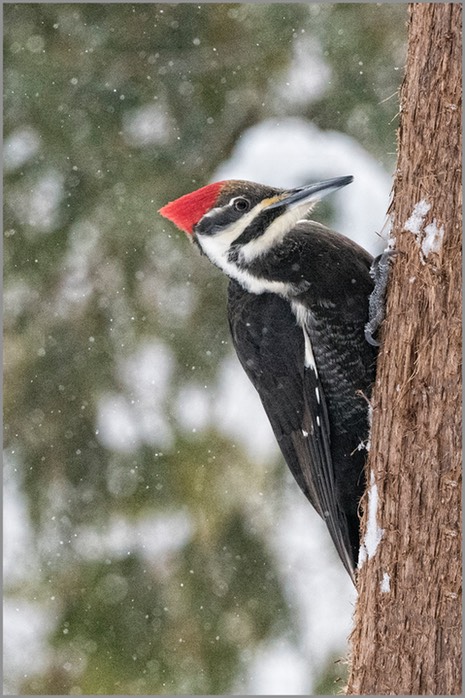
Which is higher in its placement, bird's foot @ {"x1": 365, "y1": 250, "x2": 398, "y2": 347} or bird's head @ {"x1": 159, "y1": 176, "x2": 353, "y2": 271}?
bird's head @ {"x1": 159, "y1": 176, "x2": 353, "y2": 271}

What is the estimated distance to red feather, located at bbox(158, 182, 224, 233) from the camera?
2.99 meters

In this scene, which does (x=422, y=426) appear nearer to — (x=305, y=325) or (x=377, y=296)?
(x=377, y=296)

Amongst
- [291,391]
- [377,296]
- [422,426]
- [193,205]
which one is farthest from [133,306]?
[422,426]

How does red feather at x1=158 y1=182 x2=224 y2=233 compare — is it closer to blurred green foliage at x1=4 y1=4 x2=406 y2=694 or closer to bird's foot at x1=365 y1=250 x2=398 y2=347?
bird's foot at x1=365 y1=250 x2=398 y2=347

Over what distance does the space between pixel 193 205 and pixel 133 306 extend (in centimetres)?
119

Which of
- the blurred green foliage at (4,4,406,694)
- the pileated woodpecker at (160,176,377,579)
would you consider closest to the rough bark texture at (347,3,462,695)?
the pileated woodpecker at (160,176,377,579)

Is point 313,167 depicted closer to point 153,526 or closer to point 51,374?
point 51,374

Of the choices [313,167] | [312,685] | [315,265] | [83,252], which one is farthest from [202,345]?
[312,685]

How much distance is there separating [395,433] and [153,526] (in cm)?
204

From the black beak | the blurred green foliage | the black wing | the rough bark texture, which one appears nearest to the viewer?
the rough bark texture

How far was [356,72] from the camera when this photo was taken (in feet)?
13.0

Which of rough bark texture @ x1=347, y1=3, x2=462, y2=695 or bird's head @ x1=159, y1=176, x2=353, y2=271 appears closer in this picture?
rough bark texture @ x1=347, y1=3, x2=462, y2=695

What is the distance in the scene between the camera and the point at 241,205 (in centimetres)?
298

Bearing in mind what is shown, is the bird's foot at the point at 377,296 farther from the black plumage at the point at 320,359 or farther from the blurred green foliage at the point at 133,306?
the blurred green foliage at the point at 133,306
